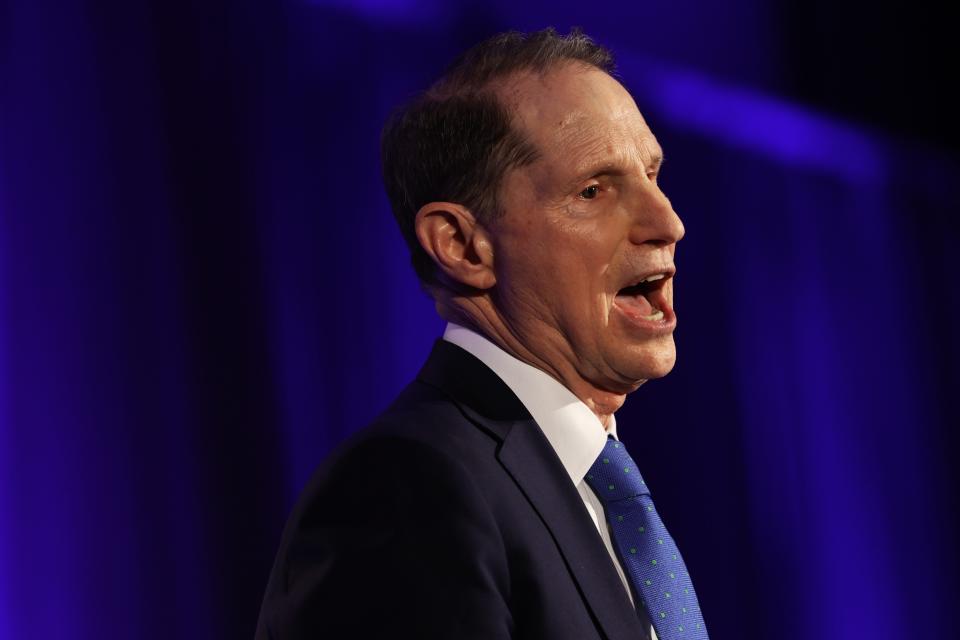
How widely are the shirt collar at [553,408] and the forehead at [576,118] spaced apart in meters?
0.22

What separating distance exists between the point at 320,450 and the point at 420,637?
41.8 inches

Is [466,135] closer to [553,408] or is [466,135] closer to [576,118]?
[576,118]

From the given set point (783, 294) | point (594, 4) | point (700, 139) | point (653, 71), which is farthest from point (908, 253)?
point (594, 4)

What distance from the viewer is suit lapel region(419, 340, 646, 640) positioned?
108 cm

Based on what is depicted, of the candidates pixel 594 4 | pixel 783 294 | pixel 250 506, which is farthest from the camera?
pixel 783 294

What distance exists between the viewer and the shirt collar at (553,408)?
4.01 feet

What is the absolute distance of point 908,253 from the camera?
2789 millimetres

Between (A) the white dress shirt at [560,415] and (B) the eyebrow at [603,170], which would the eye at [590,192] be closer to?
(B) the eyebrow at [603,170]

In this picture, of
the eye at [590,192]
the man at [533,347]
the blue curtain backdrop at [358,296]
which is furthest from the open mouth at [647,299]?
the blue curtain backdrop at [358,296]

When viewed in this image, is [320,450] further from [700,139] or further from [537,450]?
[700,139]

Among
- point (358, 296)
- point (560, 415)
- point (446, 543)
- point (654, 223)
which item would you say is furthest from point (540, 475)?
point (358, 296)

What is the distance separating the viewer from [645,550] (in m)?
1.19

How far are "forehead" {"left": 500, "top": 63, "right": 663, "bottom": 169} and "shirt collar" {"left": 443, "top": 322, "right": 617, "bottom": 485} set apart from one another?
0.22 meters

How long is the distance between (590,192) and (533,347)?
184mm
